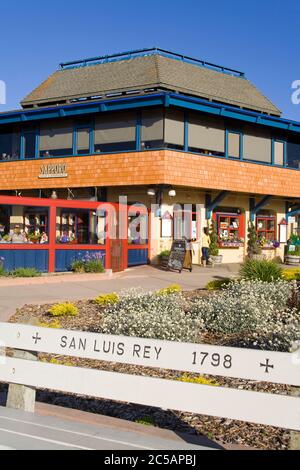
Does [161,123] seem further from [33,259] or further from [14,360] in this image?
[14,360]

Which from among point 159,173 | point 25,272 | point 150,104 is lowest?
point 25,272

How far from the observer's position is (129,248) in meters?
20.5

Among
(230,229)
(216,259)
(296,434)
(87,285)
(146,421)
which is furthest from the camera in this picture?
(230,229)

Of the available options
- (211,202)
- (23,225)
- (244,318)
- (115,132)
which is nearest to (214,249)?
(211,202)

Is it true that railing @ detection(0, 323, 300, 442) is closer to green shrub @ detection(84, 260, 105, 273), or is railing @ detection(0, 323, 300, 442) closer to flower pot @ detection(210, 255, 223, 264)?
green shrub @ detection(84, 260, 105, 273)

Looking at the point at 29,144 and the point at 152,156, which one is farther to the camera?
the point at 29,144

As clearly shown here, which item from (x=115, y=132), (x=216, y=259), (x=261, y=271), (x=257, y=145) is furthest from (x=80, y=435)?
(x=257, y=145)

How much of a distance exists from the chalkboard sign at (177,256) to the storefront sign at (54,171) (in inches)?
232

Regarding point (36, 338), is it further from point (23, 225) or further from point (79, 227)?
point (79, 227)

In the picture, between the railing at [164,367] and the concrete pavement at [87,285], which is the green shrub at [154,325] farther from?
the railing at [164,367]

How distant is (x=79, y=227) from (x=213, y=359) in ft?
48.3

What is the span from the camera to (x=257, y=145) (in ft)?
79.2

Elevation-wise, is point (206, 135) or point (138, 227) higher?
point (206, 135)

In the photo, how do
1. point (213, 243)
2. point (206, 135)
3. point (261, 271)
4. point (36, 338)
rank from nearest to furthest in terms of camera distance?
point (36, 338), point (261, 271), point (206, 135), point (213, 243)
